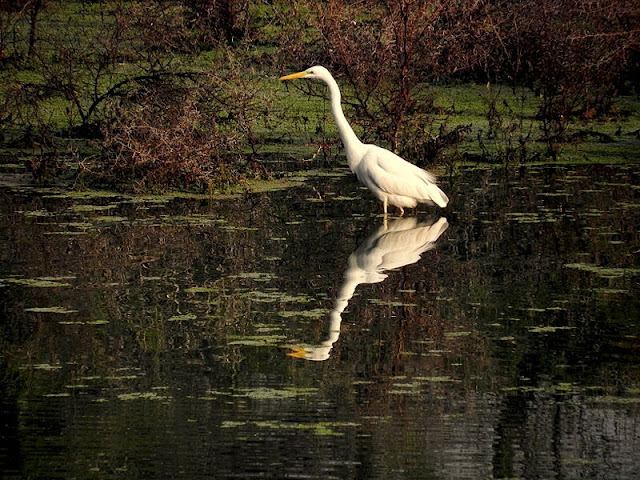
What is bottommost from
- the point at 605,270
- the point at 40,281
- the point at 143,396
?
the point at 143,396

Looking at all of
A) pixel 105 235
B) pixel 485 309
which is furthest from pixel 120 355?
pixel 105 235

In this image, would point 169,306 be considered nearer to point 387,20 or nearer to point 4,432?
point 4,432

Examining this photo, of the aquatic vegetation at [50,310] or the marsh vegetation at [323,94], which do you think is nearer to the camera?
the aquatic vegetation at [50,310]

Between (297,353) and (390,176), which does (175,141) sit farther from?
(297,353)

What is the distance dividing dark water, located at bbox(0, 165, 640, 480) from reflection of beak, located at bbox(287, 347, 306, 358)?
2 cm

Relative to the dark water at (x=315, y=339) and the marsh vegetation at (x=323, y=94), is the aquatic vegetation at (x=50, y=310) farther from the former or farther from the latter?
the marsh vegetation at (x=323, y=94)

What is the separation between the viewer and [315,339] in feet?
24.6

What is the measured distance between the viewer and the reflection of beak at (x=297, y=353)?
7181mm

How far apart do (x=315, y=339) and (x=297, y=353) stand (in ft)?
1.00

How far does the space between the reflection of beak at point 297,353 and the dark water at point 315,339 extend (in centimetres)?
2

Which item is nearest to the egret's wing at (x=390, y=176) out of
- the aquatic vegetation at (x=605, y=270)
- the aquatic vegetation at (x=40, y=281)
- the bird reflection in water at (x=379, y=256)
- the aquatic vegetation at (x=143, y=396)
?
the bird reflection in water at (x=379, y=256)

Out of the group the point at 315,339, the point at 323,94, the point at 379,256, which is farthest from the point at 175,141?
the point at 315,339

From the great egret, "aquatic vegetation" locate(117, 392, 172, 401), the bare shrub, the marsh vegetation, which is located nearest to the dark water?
"aquatic vegetation" locate(117, 392, 172, 401)

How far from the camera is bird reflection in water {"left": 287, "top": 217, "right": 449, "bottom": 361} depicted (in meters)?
7.48
